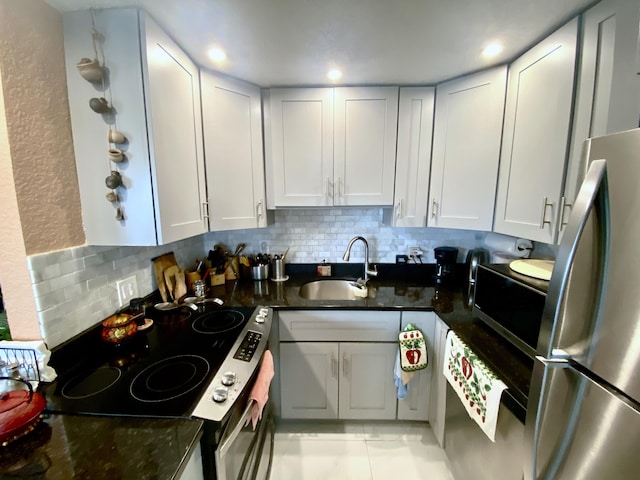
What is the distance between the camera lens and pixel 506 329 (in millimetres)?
1144

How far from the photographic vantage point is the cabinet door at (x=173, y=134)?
3.51ft

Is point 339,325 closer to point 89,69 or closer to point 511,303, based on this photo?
point 511,303

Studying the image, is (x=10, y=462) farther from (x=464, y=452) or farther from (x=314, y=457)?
(x=464, y=452)

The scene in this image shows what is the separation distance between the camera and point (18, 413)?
2.37ft

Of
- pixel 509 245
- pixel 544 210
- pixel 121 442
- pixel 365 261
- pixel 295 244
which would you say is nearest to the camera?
pixel 121 442

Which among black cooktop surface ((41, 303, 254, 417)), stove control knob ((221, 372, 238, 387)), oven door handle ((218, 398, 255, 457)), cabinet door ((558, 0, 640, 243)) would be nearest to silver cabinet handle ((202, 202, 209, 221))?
black cooktop surface ((41, 303, 254, 417))

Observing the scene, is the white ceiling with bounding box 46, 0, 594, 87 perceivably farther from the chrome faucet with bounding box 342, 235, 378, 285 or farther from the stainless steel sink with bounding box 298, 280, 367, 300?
the stainless steel sink with bounding box 298, 280, 367, 300

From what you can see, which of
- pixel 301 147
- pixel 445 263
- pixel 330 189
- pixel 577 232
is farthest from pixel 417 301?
pixel 301 147

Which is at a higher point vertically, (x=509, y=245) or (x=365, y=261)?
(x=509, y=245)

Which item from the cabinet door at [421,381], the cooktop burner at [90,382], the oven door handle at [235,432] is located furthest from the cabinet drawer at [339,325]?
the cooktop burner at [90,382]

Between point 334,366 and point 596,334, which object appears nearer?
point 596,334

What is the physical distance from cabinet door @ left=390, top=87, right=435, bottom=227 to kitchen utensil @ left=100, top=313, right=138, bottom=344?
1.60 m

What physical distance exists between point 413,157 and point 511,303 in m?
1.06

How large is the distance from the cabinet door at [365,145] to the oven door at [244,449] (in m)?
1.34
